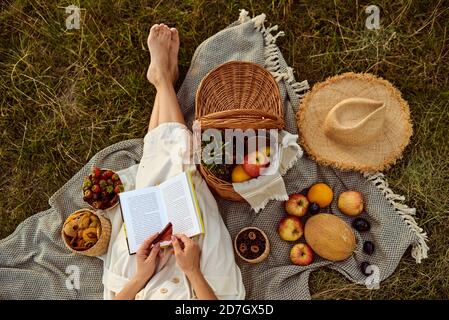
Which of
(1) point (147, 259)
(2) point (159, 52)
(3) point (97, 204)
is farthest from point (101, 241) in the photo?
(2) point (159, 52)

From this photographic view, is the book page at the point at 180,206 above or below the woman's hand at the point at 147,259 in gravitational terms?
above

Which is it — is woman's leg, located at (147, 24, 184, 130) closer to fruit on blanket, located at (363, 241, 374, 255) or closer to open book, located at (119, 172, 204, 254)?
open book, located at (119, 172, 204, 254)

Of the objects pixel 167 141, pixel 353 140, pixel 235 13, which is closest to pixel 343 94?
pixel 353 140

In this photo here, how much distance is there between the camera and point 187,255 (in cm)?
239

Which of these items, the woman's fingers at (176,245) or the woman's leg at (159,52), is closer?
the woman's fingers at (176,245)

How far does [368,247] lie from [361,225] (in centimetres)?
13

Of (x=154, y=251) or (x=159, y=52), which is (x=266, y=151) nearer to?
(x=154, y=251)

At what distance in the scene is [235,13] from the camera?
305 cm

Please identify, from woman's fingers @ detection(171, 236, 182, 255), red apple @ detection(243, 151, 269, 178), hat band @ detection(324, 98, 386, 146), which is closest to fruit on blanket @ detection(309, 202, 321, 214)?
hat band @ detection(324, 98, 386, 146)

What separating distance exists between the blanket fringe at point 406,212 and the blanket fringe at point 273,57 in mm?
669

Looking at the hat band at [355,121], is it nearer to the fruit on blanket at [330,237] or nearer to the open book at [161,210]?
the fruit on blanket at [330,237]

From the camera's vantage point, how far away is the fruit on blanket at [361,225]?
9.12ft

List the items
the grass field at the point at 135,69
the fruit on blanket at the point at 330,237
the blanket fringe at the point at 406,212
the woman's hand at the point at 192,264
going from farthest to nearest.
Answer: the grass field at the point at 135,69, the blanket fringe at the point at 406,212, the fruit on blanket at the point at 330,237, the woman's hand at the point at 192,264

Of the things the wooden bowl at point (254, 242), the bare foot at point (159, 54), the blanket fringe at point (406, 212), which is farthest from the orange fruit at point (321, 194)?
the bare foot at point (159, 54)
